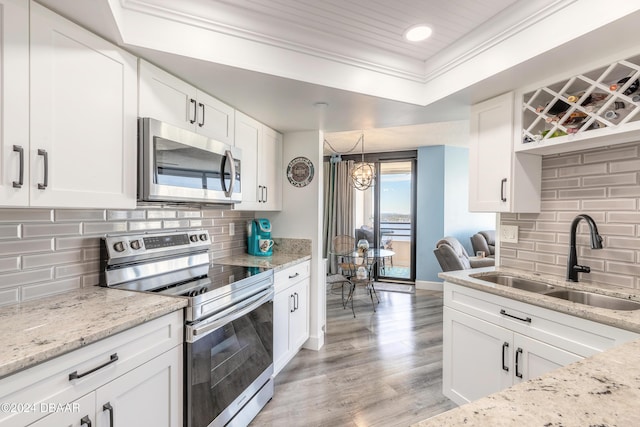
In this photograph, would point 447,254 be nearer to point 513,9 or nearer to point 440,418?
point 513,9

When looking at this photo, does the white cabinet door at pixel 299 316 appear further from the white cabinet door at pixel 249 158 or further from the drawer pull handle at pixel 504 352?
the drawer pull handle at pixel 504 352

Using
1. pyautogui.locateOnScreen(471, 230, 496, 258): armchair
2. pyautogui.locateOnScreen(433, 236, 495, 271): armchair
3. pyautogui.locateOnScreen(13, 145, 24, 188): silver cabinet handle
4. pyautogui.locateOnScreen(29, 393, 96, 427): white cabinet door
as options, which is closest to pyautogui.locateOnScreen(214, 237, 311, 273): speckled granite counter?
pyautogui.locateOnScreen(29, 393, 96, 427): white cabinet door

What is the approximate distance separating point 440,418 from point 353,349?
259 cm

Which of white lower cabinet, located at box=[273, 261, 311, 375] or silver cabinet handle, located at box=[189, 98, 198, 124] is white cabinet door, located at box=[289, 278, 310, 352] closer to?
white lower cabinet, located at box=[273, 261, 311, 375]

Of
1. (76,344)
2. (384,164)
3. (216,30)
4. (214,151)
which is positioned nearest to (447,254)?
(384,164)

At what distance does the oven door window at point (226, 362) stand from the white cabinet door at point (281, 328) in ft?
0.51

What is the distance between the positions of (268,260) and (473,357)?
1.63m

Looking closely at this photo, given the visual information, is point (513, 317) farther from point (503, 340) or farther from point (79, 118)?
point (79, 118)

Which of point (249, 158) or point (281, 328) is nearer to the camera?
point (281, 328)

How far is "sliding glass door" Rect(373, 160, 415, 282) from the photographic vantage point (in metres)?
5.59

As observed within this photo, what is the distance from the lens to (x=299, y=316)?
279 cm

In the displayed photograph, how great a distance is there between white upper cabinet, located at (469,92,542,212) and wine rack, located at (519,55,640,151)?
105 mm

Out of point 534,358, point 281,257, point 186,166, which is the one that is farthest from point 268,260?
point 534,358

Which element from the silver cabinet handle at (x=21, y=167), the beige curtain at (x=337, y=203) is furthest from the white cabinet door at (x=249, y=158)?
the beige curtain at (x=337, y=203)
